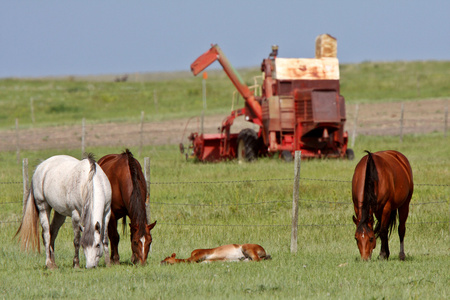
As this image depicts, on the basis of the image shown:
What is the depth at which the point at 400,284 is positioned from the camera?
8250mm

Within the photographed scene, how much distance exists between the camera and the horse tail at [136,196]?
31.7 feet

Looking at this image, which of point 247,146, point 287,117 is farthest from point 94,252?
point 247,146

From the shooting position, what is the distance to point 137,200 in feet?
32.2

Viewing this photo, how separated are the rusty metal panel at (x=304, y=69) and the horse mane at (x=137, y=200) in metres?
12.8

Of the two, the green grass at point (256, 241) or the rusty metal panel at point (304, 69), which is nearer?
the green grass at point (256, 241)

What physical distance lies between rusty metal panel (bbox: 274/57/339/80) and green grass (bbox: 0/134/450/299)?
117 inches

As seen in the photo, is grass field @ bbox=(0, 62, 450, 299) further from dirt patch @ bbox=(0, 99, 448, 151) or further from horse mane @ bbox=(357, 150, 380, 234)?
dirt patch @ bbox=(0, 99, 448, 151)

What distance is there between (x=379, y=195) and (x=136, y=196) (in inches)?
140

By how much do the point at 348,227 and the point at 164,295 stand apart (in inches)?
259

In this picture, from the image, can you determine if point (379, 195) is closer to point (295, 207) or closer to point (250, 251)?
point (295, 207)

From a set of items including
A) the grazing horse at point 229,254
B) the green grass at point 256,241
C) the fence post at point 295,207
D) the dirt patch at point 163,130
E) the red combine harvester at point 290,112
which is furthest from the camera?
the dirt patch at point 163,130

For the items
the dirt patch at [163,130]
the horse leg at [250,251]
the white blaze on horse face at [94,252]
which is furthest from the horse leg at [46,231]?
the dirt patch at [163,130]

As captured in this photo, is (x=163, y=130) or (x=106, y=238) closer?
(x=106, y=238)

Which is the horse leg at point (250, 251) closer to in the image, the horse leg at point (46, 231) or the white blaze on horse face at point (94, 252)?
the white blaze on horse face at point (94, 252)
